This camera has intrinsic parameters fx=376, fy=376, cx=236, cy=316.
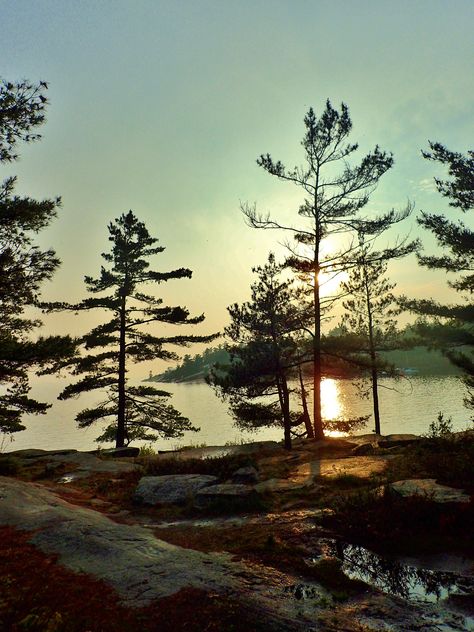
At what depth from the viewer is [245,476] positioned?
10.5 meters

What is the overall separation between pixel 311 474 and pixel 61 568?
762cm

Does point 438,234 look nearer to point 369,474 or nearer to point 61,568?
point 369,474

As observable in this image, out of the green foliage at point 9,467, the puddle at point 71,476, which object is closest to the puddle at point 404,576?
the puddle at point 71,476

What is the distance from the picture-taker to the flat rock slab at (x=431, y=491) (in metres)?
6.52

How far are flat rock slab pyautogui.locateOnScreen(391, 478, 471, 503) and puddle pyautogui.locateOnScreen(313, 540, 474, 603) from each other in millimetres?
1367

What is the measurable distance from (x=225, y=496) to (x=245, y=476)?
195 centimetres

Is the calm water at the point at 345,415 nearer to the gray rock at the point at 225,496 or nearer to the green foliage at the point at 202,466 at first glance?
the green foliage at the point at 202,466

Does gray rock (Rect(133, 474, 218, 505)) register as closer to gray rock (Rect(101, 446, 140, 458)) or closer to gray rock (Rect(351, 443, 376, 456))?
gray rock (Rect(351, 443, 376, 456))

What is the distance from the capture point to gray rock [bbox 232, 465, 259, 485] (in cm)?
1034

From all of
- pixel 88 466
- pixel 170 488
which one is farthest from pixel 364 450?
pixel 88 466

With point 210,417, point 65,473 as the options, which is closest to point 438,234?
point 65,473

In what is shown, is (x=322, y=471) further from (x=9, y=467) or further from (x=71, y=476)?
(x=9, y=467)

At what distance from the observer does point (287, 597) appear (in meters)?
4.39

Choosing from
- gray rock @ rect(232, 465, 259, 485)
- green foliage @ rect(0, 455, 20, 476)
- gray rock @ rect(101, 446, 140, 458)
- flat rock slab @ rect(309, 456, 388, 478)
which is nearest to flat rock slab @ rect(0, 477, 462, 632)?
gray rock @ rect(232, 465, 259, 485)
